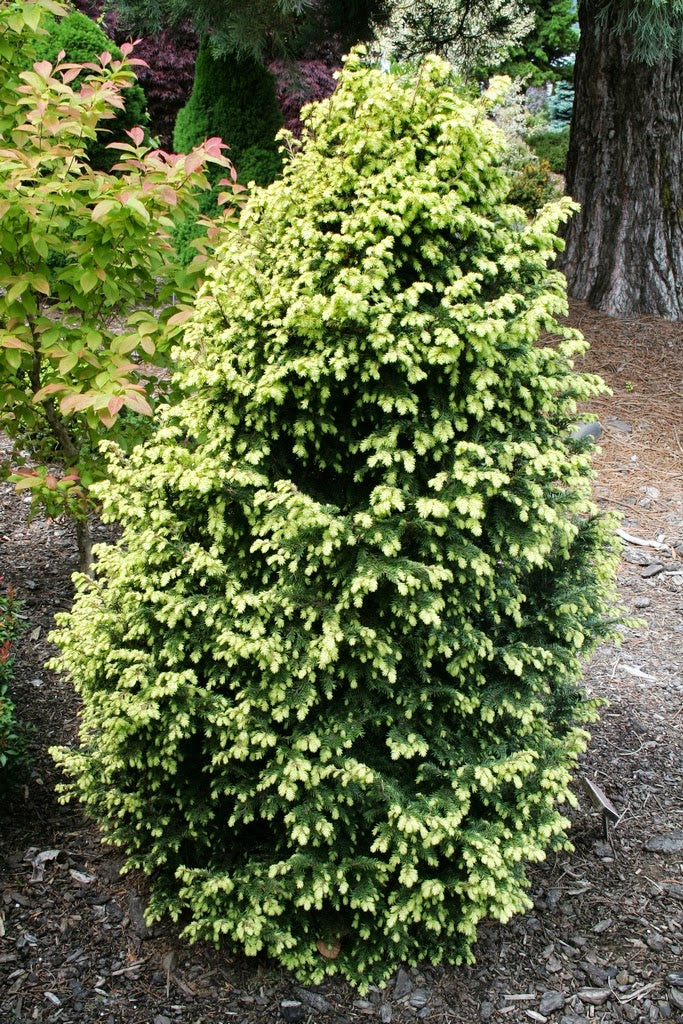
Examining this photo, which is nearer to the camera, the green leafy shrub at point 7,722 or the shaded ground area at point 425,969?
the shaded ground area at point 425,969

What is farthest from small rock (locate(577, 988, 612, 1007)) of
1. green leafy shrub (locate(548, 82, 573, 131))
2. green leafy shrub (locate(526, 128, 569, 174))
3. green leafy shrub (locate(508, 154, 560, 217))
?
green leafy shrub (locate(548, 82, 573, 131))

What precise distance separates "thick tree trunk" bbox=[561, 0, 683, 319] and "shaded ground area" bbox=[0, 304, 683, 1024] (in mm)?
4846

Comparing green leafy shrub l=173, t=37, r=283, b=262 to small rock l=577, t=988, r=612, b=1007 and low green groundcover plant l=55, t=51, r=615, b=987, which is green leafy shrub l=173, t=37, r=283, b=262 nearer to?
low green groundcover plant l=55, t=51, r=615, b=987

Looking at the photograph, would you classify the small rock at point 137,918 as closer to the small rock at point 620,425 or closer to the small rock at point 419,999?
the small rock at point 419,999

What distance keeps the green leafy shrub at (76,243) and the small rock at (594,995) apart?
234cm

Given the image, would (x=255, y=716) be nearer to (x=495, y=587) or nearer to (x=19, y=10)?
(x=495, y=587)

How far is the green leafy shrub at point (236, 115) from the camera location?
7809 millimetres

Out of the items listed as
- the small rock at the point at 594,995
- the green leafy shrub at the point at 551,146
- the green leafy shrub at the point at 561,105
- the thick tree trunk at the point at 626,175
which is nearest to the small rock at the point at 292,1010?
the small rock at the point at 594,995

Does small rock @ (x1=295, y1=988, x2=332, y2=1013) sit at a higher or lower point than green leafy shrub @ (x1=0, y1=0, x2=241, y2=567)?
lower

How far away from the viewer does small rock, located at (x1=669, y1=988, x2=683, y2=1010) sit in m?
2.57

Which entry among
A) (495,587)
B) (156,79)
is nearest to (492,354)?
(495,587)

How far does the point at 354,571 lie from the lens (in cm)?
241

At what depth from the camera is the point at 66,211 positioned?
3197 mm

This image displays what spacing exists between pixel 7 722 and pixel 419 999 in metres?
1.61
